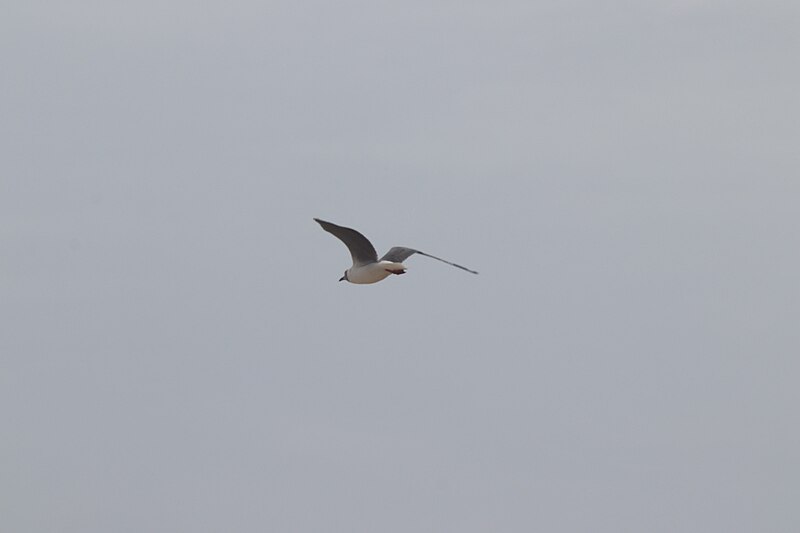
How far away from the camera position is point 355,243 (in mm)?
53375

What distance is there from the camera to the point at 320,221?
5094 cm

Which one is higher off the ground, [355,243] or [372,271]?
[355,243]

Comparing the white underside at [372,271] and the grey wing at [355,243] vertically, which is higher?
the grey wing at [355,243]

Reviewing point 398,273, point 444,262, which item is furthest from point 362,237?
point 444,262

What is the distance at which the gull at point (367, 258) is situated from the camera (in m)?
52.6

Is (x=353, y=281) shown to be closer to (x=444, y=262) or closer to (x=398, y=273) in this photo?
(x=398, y=273)

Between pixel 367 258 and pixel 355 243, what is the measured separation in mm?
945

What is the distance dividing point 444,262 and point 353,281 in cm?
796

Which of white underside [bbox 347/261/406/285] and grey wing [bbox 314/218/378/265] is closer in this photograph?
grey wing [bbox 314/218/378/265]

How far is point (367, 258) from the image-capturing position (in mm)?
54125

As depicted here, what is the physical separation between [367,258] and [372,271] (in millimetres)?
533

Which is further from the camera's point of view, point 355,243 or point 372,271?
point 372,271

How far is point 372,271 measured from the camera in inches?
2119

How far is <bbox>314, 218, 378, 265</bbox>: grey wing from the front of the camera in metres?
51.9
